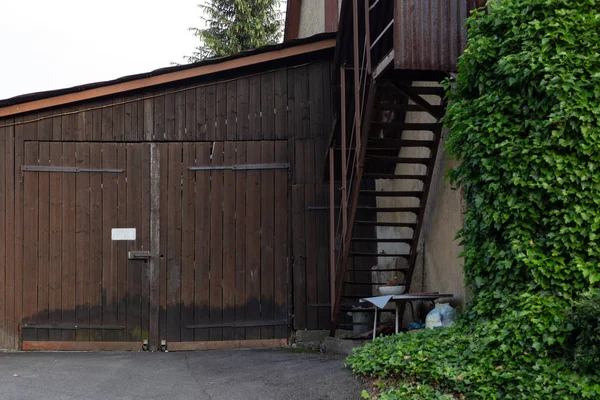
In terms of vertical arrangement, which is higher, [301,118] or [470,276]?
[301,118]

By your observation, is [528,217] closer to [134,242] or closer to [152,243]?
[152,243]

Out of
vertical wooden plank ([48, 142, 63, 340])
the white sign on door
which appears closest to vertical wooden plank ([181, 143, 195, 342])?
the white sign on door

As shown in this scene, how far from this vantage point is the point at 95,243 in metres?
9.95

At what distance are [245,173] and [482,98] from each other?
14.6 ft

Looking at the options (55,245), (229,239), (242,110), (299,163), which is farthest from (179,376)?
(242,110)

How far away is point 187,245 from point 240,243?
2.37 ft

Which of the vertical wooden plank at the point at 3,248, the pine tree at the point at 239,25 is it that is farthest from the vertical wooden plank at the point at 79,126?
the pine tree at the point at 239,25

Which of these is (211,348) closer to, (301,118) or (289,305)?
(289,305)

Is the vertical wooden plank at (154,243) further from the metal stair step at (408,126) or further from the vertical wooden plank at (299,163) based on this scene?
the metal stair step at (408,126)

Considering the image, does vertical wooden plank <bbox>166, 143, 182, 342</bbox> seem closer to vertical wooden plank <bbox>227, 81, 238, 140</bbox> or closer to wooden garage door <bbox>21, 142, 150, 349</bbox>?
wooden garage door <bbox>21, 142, 150, 349</bbox>

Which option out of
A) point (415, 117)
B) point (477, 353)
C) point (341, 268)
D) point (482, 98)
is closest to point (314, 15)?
point (415, 117)

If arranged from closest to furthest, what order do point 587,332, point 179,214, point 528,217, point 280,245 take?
1. point 587,332
2. point 528,217
3. point 179,214
4. point 280,245

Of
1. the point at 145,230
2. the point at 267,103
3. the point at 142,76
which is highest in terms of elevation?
the point at 142,76

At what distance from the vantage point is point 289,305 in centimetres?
1015
